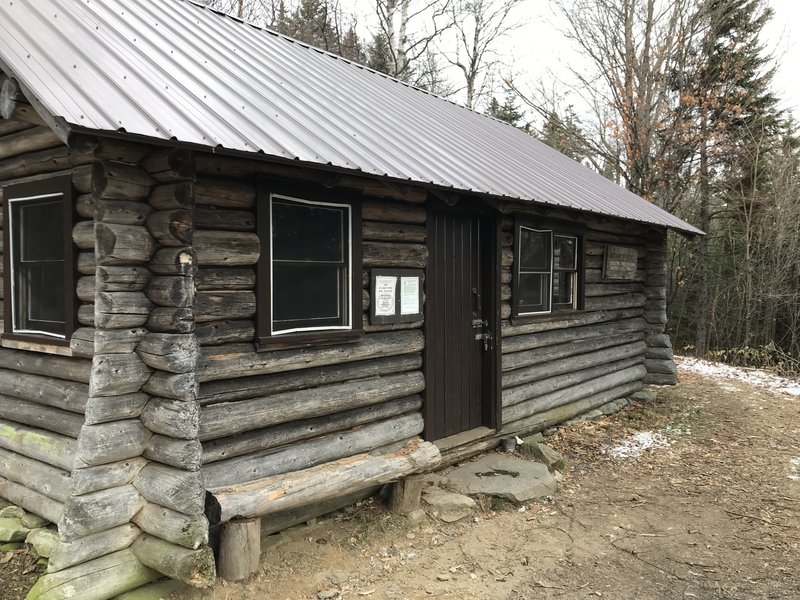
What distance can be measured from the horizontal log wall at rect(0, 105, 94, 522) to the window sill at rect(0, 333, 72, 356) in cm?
5

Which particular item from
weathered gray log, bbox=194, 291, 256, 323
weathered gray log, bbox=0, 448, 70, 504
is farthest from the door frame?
weathered gray log, bbox=0, 448, 70, 504

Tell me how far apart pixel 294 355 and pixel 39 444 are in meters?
2.00

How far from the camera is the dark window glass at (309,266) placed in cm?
449

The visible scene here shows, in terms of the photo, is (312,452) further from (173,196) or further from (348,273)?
(173,196)

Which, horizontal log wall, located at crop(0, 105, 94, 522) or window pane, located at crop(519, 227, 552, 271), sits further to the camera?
window pane, located at crop(519, 227, 552, 271)

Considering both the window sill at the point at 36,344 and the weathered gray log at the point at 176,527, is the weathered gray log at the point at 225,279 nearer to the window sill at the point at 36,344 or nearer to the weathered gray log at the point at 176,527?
the window sill at the point at 36,344

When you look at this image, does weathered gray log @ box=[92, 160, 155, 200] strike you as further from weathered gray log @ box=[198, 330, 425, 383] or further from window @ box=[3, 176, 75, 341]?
weathered gray log @ box=[198, 330, 425, 383]

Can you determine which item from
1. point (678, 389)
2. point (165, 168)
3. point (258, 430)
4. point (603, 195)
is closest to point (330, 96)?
point (165, 168)

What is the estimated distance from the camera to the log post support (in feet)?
16.2

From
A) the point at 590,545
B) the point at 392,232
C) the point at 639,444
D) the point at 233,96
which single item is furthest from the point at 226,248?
the point at 639,444

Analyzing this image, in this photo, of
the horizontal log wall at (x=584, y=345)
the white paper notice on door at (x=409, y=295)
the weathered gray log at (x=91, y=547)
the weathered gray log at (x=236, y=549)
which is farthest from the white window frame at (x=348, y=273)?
the horizontal log wall at (x=584, y=345)

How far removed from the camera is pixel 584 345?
335 inches

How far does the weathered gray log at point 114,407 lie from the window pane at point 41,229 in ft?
4.35

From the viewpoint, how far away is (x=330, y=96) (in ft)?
19.2
